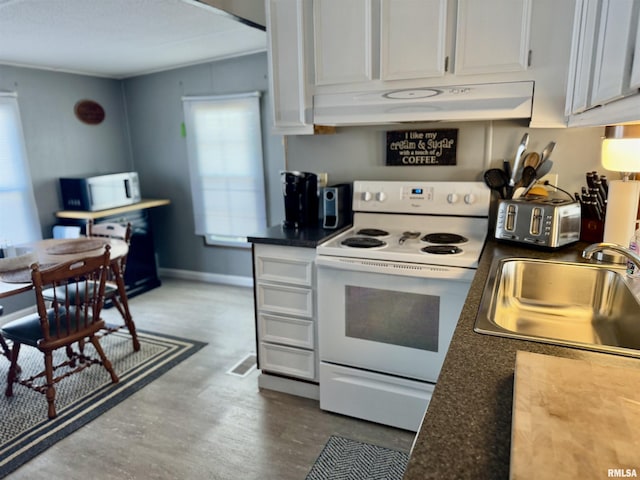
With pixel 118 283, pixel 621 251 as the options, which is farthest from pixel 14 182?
pixel 621 251

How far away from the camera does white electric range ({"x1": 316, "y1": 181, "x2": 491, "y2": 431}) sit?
196 centimetres

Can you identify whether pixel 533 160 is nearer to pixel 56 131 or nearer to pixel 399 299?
pixel 399 299

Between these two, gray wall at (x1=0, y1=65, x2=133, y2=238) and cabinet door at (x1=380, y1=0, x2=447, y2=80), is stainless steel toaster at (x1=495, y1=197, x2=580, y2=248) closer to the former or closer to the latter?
cabinet door at (x1=380, y1=0, x2=447, y2=80)

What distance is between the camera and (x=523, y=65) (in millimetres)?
1949

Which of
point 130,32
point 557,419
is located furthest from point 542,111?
point 130,32

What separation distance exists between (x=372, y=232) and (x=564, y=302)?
1.06 meters

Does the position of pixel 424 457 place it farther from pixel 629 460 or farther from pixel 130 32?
pixel 130 32

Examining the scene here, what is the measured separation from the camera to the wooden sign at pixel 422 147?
2.43 meters

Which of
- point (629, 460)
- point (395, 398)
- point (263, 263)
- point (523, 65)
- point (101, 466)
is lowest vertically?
point (101, 466)

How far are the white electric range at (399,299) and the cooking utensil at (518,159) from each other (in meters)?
0.14

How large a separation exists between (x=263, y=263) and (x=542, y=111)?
5.14 feet

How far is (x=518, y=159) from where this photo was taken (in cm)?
218

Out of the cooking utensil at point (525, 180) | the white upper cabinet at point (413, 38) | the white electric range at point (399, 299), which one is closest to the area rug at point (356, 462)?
the white electric range at point (399, 299)

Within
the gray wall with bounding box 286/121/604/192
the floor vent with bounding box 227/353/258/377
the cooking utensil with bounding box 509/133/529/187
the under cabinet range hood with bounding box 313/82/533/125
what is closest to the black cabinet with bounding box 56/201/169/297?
the floor vent with bounding box 227/353/258/377
